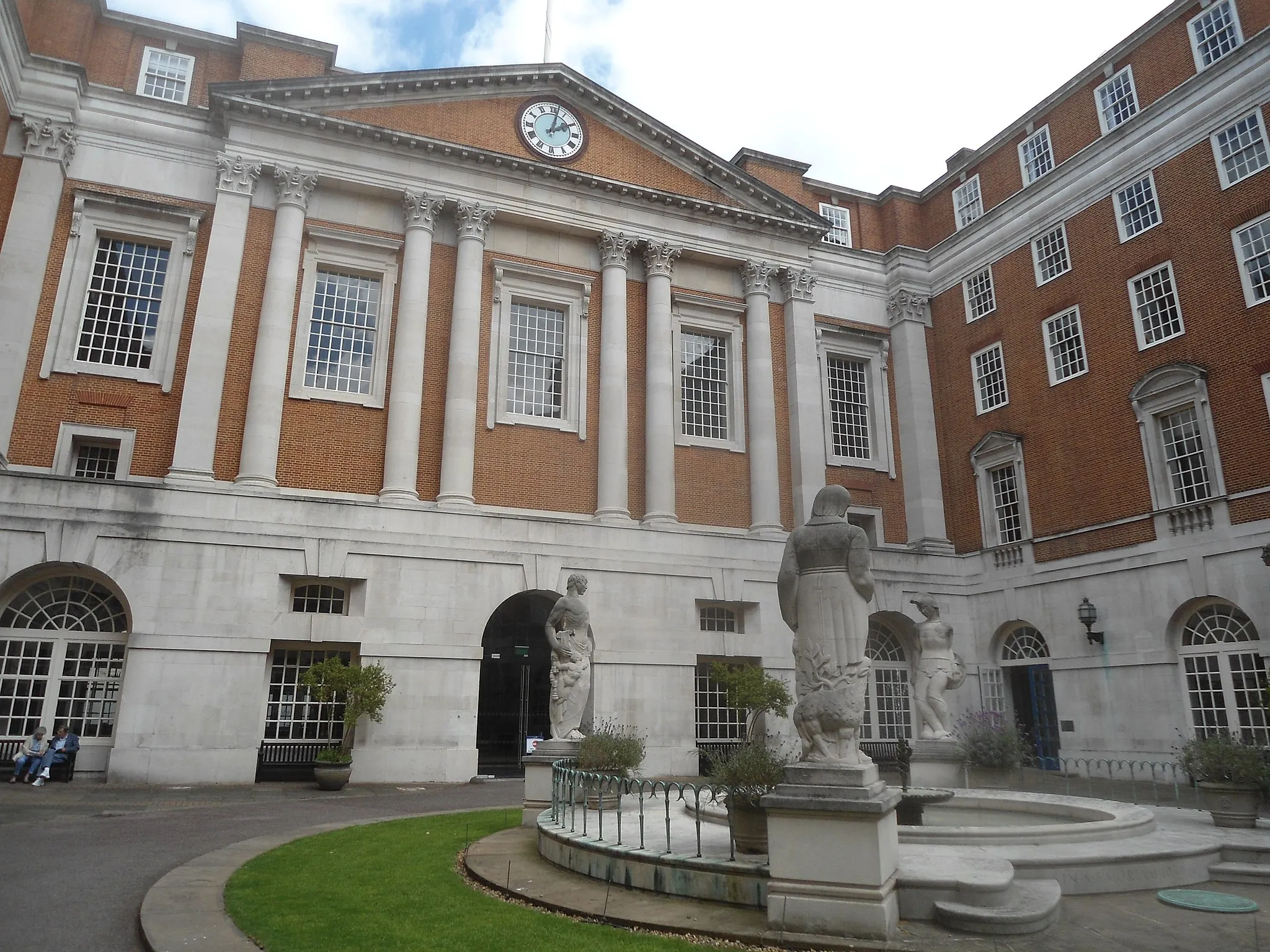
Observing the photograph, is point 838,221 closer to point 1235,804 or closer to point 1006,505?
point 1006,505

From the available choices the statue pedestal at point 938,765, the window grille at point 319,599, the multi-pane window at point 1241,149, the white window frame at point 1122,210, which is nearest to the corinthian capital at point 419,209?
the window grille at point 319,599

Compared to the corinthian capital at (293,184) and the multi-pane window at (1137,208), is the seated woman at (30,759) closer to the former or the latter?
the corinthian capital at (293,184)

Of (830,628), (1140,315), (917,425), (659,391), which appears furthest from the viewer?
(917,425)

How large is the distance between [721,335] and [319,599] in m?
14.6

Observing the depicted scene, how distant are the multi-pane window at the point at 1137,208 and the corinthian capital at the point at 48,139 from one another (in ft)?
91.2

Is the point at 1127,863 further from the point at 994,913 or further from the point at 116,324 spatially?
the point at 116,324

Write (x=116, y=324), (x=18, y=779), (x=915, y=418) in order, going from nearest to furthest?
(x=18, y=779), (x=116, y=324), (x=915, y=418)

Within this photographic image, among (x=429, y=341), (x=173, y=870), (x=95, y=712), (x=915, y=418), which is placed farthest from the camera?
(x=915, y=418)

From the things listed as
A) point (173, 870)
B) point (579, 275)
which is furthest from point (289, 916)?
point (579, 275)

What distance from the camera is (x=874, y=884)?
638 centimetres

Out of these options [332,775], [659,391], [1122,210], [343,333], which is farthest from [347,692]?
[1122,210]

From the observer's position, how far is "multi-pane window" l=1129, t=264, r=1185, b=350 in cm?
2211

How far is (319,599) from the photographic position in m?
20.6

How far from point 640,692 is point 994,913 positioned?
52.0 ft
